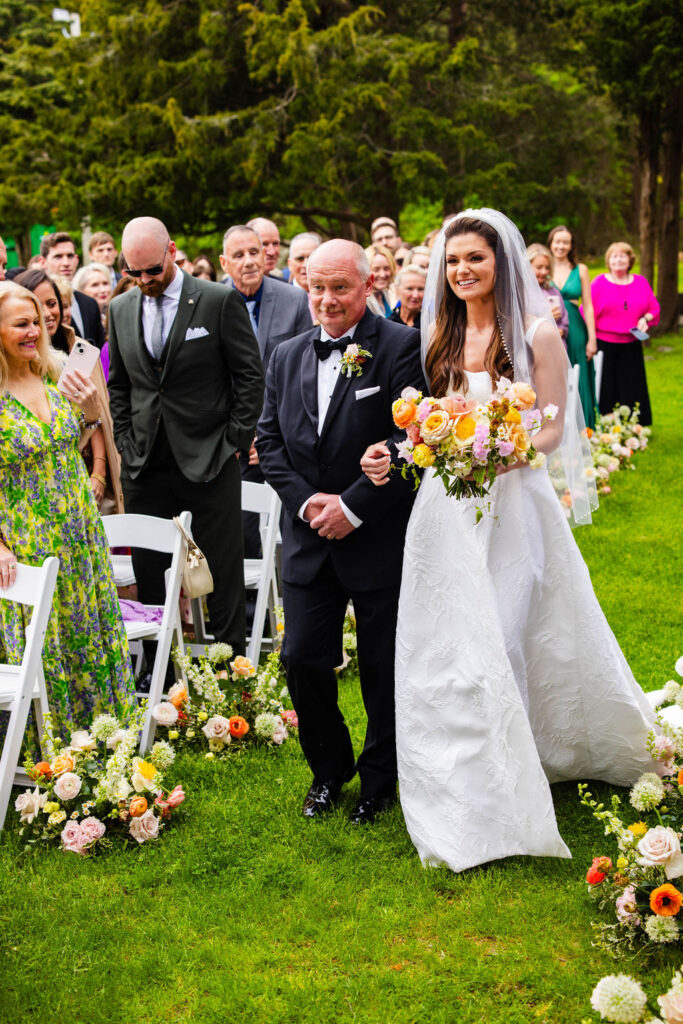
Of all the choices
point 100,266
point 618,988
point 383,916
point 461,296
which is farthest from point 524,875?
point 100,266

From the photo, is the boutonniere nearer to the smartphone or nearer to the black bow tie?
the black bow tie

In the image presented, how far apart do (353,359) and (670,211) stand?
19.4m

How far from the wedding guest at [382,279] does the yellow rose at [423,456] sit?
17.8 feet

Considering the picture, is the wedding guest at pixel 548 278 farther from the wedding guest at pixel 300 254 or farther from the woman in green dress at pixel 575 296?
the wedding guest at pixel 300 254

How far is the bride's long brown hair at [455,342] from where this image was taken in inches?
178

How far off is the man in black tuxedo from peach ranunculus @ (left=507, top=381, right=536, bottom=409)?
0.54m

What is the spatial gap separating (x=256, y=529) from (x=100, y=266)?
9.45 ft

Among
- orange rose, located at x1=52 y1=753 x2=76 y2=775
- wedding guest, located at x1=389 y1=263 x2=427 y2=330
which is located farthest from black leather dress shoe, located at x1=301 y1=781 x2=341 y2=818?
wedding guest, located at x1=389 y1=263 x2=427 y2=330

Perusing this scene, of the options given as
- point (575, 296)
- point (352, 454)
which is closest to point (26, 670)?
point (352, 454)

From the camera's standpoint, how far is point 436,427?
404cm

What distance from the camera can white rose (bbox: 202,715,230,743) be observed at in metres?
5.72

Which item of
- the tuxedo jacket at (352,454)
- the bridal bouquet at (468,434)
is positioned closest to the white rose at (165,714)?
the tuxedo jacket at (352,454)

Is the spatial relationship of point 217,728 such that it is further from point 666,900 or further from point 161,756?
point 666,900

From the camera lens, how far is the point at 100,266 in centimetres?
923
